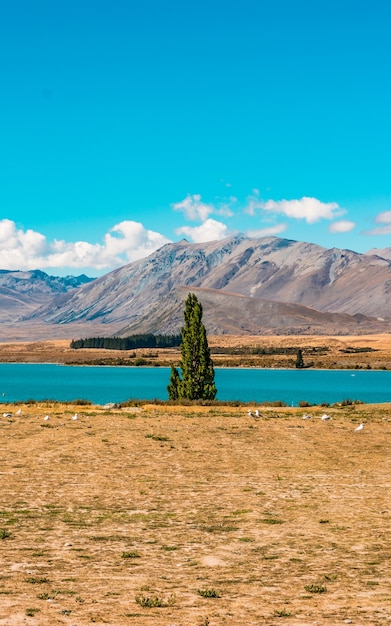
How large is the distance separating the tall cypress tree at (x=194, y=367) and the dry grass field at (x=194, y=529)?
93.3 ft

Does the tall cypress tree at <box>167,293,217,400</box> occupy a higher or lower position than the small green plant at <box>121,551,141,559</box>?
higher

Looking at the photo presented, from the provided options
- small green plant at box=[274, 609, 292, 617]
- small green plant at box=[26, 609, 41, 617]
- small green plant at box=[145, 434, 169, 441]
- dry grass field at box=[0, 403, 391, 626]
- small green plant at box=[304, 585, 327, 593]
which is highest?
small green plant at box=[26, 609, 41, 617]

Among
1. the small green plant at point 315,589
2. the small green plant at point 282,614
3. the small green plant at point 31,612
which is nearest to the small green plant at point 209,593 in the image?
the small green plant at point 282,614

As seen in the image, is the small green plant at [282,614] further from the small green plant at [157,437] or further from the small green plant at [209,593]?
the small green plant at [157,437]

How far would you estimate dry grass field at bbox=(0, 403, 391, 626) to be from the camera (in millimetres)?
13211

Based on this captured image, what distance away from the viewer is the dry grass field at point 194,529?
13211 millimetres

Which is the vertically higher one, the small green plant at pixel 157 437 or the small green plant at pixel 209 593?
the small green plant at pixel 209 593

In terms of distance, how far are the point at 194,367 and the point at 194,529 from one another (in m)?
51.4

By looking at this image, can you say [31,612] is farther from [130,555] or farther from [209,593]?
[130,555]

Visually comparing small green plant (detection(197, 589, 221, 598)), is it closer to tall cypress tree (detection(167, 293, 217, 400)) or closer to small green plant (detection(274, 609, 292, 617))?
small green plant (detection(274, 609, 292, 617))

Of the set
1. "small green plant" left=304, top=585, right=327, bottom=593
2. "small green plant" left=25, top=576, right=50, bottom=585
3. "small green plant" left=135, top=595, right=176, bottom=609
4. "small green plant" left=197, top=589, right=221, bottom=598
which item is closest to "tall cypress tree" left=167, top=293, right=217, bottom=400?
"small green plant" left=25, top=576, right=50, bottom=585

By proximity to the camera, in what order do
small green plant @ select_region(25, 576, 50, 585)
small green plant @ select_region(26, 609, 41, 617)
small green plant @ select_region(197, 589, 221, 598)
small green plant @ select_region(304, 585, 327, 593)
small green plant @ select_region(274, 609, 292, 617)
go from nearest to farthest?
small green plant @ select_region(26, 609, 41, 617) < small green plant @ select_region(274, 609, 292, 617) < small green plant @ select_region(197, 589, 221, 598) < small green plant @ select_region(304, 585, 327, 593) < small green plant @ select_region(25, 576, 50, 585)

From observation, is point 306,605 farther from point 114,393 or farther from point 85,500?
point 114,393

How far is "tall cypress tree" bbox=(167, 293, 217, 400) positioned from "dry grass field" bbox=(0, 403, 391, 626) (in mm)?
28433
